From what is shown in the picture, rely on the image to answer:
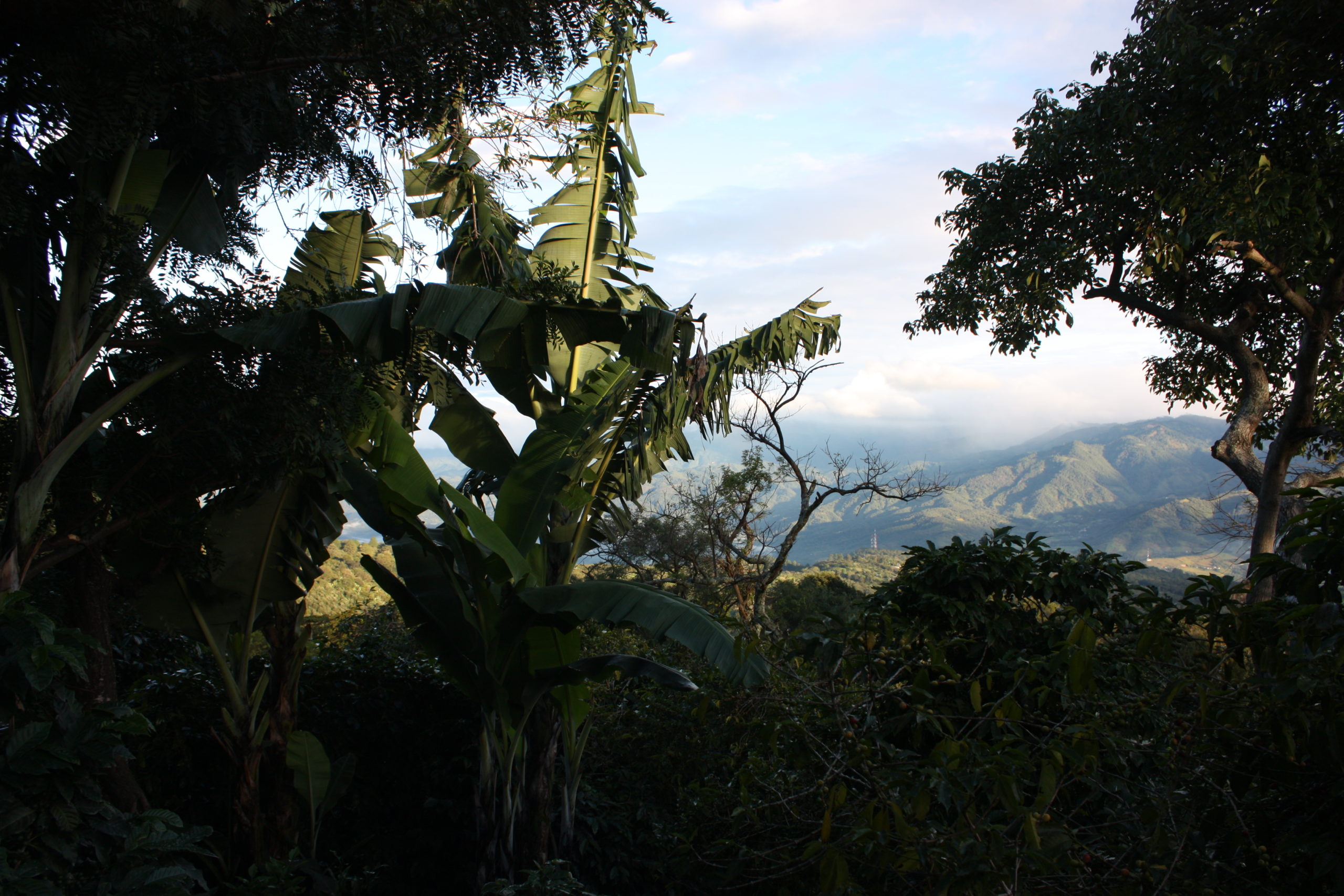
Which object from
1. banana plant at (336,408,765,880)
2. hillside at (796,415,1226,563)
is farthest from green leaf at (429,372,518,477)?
hillside at (796,415,1226,563)

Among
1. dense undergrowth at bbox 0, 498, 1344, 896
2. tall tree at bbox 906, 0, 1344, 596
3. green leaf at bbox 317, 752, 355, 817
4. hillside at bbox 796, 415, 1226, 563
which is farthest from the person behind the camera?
hillside at bbox 796, 415, 1226, 563

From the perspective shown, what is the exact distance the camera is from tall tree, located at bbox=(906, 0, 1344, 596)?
263 inches

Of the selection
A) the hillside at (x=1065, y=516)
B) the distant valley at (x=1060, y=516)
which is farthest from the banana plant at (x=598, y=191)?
the hillside at (x=1065, y=516)

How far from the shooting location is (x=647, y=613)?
4098 millimetres

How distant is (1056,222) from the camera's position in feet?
29.5

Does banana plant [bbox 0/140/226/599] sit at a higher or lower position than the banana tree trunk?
higher

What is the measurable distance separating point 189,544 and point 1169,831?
4.52 meters

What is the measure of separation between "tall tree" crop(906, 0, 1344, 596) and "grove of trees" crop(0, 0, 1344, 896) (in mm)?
94

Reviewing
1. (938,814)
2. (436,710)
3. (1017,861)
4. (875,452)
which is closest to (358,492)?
(436,710)

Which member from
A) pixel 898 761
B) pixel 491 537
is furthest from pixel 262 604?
pixel 898 761

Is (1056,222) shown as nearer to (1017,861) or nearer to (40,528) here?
(1017,861)

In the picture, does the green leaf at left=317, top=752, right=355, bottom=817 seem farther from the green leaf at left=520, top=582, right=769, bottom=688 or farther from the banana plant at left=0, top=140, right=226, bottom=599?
the banana plant at left=0, top=140, right=226, bottom=599

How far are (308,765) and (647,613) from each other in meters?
2.43

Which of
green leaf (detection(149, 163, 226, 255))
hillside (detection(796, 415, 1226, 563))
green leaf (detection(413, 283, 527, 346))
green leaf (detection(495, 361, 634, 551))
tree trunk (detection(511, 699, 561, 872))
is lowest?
hillside (detection(796, 415, 1226, 563))
